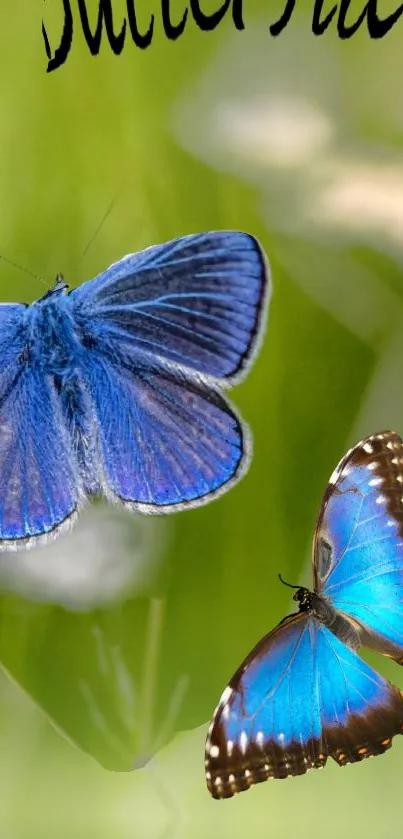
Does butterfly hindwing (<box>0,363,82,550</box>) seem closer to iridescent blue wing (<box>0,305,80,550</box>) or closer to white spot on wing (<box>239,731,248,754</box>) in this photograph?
iridescent blue wing (<box>0,305,80,550</box>)

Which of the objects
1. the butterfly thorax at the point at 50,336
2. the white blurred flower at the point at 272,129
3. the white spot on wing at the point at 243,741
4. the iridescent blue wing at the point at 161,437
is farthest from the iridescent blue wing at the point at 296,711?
the white blurred flower at the point at 272,129

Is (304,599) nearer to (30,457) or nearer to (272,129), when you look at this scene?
(30,457)

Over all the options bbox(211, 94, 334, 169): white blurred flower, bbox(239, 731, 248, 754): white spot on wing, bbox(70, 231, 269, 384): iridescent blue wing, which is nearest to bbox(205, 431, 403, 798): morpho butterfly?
bbox(239, 731, 248, 754): white spot on wing

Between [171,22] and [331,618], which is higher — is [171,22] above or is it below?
above

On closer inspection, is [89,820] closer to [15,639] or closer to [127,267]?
[15,639]

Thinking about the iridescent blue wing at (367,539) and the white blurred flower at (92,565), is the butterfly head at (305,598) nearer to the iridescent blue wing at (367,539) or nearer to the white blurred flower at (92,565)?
the iridescent blue wing at (367,539)

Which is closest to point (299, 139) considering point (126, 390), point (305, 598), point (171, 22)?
point (171, 22)
